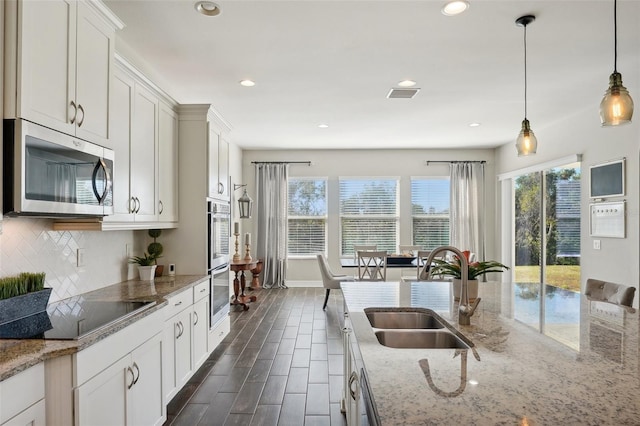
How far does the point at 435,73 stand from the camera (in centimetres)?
368

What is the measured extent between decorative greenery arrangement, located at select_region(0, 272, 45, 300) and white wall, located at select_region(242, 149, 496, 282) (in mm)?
5678

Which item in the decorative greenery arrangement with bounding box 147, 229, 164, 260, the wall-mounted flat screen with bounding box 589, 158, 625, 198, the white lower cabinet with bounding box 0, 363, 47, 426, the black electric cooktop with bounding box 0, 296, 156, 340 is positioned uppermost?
the wall-mounted flat screen with bounding box 589, 158, 625, 198

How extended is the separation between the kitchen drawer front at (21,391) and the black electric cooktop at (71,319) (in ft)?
0.61

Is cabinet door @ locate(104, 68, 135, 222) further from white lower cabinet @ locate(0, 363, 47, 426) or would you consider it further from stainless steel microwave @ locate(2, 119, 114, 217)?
white lower cabinet @ locate(0, 363, 47, 426)

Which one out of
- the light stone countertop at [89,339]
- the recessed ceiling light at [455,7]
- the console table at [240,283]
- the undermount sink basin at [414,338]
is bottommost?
the console table at [240,283]

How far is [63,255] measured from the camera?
2426 millimetres

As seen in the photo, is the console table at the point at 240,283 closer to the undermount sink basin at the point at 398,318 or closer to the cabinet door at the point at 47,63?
the undermount sink basin at the point at 398,318

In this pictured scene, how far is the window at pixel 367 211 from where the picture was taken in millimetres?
7605

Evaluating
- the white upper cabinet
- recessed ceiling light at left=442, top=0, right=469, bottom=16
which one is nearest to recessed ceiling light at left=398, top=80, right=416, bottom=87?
recessed ceiling light at left=442, top=0, right=469, bottom=16

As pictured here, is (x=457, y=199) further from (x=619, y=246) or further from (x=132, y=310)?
(x=132, y=310)

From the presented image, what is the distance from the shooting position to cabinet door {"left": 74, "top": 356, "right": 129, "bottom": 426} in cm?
156

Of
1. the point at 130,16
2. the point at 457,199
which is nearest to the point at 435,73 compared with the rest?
the point at 130,16

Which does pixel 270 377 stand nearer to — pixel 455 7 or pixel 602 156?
pixel 455 7

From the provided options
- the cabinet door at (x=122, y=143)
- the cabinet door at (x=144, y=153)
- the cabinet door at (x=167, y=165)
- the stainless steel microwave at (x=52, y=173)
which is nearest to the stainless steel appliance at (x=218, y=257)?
the cabinet door at (x=167, y=165)
